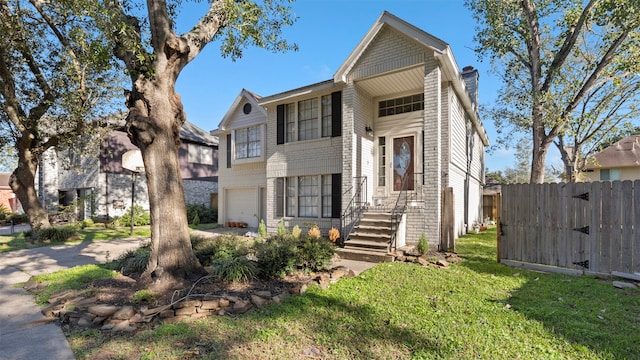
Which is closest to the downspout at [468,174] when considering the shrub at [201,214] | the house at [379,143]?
the house at [379,143]

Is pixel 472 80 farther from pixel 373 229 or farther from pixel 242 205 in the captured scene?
pixel 242 205

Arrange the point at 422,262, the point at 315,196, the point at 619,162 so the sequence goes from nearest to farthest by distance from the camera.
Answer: the point at 422,262
the point at 315,196
the point at 619,162

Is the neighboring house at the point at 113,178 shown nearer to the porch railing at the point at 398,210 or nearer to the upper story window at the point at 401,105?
the upper story window at the point at 401,105

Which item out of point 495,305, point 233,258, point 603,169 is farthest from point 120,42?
point 603,169

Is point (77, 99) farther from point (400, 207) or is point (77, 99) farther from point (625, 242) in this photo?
point (625, 242)

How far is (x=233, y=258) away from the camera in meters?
5.65

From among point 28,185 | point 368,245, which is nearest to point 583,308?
point 368,245

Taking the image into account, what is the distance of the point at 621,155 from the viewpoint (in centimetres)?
2364

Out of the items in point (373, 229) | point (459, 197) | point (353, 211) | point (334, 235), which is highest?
point (459, 197)

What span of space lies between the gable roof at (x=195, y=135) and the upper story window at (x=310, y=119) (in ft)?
37.2

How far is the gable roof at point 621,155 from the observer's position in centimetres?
2291

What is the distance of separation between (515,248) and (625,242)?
183cm

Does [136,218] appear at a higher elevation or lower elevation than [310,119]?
lower

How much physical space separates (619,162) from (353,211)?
26.1 meters
